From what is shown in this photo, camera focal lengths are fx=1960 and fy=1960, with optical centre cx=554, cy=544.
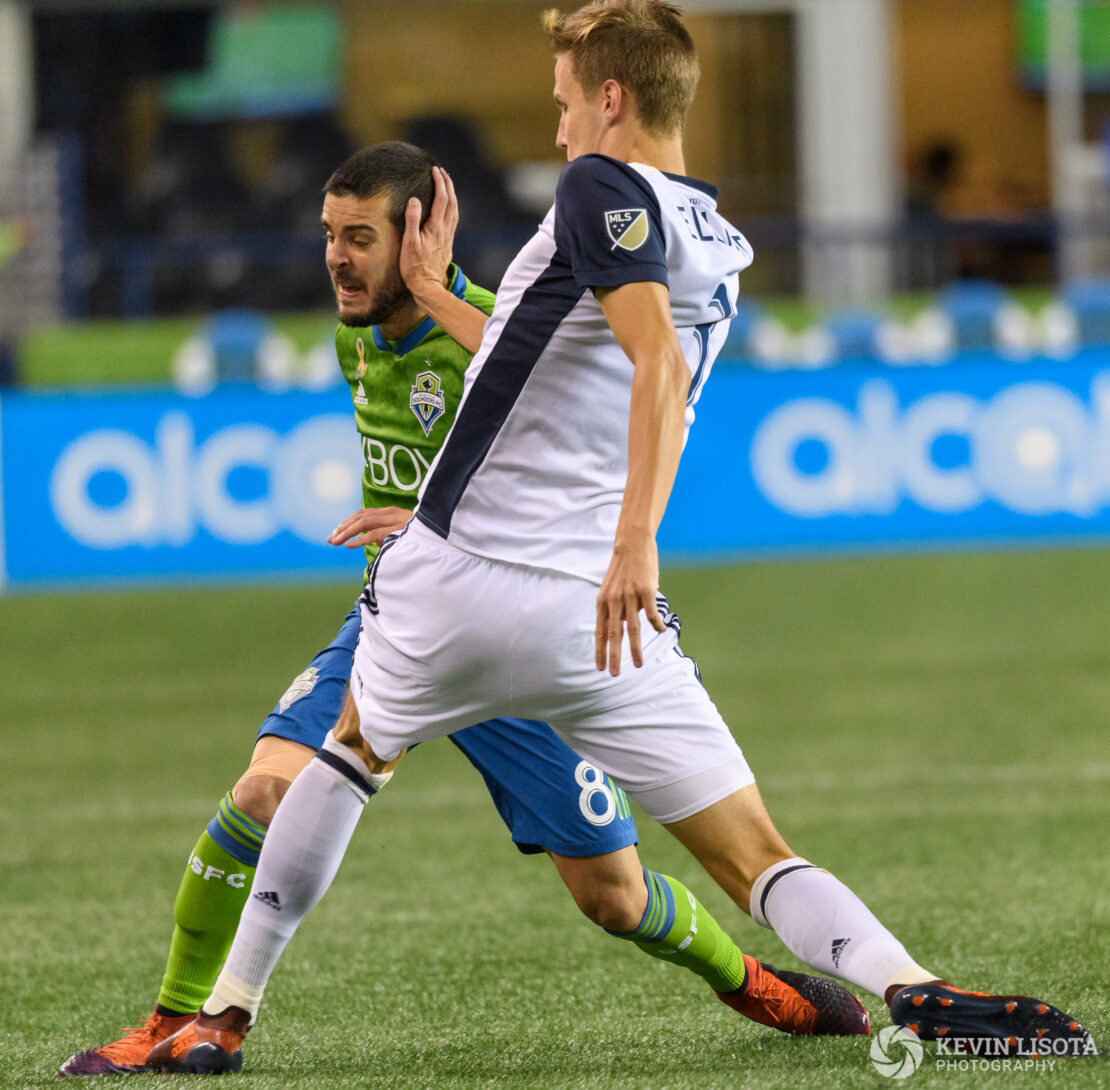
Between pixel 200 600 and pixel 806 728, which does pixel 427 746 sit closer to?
pixel 806 728

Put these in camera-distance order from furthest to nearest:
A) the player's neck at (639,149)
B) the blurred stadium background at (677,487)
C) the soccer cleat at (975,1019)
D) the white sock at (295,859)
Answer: the blurred stadium background at (677,487), the white sock at (295,859), the player's neck at (639,149), the soccer cleat at (975,1019)

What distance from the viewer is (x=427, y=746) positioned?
7594 mm

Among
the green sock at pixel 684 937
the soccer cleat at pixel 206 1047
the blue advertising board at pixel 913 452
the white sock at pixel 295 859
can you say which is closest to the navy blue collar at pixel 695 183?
the white sock at pixel 295 859

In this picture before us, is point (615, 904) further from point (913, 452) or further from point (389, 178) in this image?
point (913, 452)

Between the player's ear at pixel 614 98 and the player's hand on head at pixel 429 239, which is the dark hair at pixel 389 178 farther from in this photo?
the player's ear at pixel 614 98

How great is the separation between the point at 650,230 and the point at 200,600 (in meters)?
8.12

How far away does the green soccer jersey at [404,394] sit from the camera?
139 inches

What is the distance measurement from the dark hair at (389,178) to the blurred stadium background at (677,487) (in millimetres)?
521

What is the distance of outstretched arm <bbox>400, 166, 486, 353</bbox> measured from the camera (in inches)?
132

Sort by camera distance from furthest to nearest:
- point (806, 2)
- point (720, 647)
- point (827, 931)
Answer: point (806, 2) → point (720, 647) → point (827, 931)

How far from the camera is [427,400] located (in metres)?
3.53

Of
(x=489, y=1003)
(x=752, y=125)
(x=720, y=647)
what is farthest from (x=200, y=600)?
(x=752, y=125)

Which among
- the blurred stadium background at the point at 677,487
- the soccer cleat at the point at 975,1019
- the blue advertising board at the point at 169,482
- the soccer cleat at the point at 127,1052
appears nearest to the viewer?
the soccer cleat at the point at 975,1019

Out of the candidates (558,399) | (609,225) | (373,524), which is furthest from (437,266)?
(609,225)
